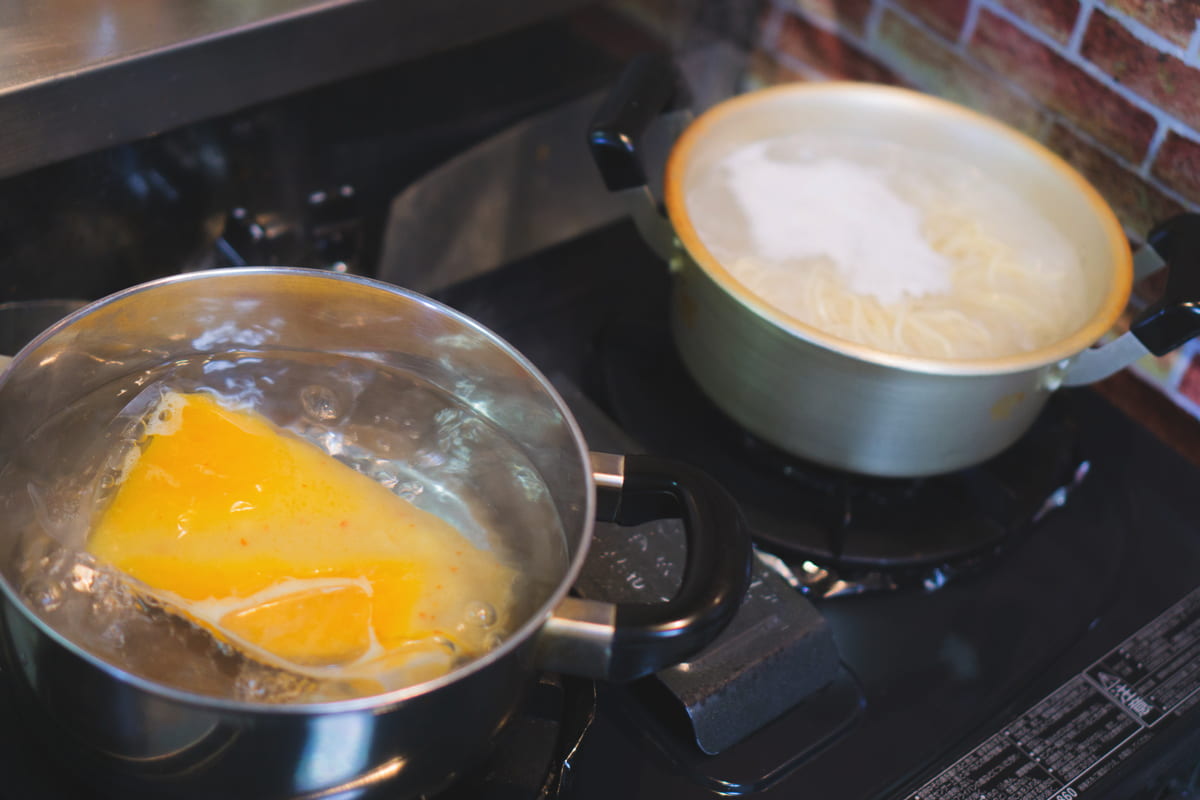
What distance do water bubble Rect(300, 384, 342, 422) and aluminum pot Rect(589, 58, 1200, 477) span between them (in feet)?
0.87

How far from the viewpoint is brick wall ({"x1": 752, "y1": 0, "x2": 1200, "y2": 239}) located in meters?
0.83

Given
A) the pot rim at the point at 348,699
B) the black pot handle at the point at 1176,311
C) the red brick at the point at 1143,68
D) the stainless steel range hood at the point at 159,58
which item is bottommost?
the pot rim at the point at 348,699

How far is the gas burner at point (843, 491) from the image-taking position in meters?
0.77

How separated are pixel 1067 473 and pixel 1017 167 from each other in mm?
267

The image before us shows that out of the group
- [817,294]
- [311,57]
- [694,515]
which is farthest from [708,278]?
[311,57]

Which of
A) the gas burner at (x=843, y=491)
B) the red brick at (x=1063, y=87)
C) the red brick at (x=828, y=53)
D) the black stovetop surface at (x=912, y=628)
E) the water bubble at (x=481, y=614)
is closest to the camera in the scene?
the water bubble at (x=481, y=614)

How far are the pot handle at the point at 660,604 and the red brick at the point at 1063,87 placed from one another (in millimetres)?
607

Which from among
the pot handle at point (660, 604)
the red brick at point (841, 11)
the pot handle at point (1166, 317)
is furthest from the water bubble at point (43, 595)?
the red brick at point (841, 11)

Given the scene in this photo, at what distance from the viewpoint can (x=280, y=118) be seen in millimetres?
871

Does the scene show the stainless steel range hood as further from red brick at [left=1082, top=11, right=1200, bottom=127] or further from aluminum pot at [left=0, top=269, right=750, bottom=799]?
red brick at [left=1082, top=11, right=1200, bottom=127]

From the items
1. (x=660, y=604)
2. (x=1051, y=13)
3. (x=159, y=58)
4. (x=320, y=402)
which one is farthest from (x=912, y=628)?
(x=159, y=58)

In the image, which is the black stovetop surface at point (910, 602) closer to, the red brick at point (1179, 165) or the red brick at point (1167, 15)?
the red brick at point (1179, 165)

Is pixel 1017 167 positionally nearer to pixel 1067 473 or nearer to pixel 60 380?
pixel 1067 473

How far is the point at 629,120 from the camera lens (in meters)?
0.74
